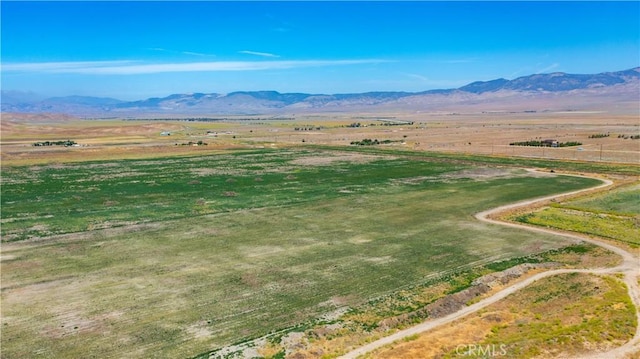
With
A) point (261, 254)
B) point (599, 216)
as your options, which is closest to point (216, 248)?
point (261, 254)

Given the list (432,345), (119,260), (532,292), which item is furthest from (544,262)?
(119,260)

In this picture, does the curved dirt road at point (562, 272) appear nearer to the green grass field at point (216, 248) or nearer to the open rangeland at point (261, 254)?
the open rangeland at point (261, 254)

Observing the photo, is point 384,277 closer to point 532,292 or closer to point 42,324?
point 532,292

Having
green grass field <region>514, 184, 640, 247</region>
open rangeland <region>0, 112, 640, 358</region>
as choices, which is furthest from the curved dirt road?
green grass field <region>514, 184, 640, 247</region>

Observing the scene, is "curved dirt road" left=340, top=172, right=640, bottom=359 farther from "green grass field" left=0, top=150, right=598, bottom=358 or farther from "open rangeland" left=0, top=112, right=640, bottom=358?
"green grass field" left=0, top=150, right=598, bottom=358

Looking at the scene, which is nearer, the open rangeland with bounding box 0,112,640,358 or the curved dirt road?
the curved dirt road

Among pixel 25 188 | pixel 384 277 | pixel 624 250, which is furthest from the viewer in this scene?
pixel 25 188

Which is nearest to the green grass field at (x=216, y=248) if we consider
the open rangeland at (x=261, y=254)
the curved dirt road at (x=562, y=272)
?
the open rangeland at (x=261, y=254)

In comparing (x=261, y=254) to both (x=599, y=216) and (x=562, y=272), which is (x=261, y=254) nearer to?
(x=562, y=272)
